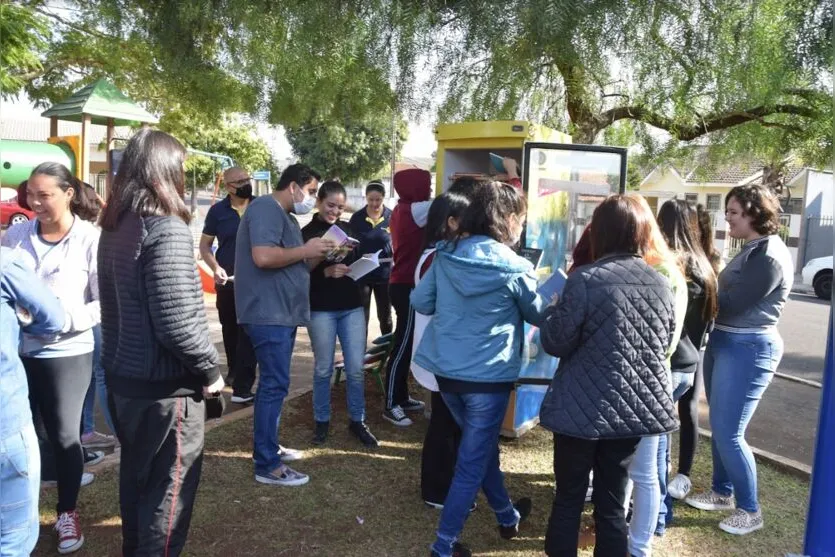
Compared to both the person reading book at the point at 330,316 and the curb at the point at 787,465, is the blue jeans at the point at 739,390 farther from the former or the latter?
the person reading book at the point at 330,316

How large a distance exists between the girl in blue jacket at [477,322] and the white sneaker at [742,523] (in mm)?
1486

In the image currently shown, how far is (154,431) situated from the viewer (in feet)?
8.20

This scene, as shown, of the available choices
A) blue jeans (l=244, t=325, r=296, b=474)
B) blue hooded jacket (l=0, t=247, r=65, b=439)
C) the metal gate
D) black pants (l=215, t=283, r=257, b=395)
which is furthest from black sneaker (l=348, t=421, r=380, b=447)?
the metal gate

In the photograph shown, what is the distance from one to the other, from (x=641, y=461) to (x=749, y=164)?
3517mm

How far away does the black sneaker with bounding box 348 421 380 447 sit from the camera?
178 inches

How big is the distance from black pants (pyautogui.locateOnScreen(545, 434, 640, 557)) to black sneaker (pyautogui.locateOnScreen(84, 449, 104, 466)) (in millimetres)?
2784

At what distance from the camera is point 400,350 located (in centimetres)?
494

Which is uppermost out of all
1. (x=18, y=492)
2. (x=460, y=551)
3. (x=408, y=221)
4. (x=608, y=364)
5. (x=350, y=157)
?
(x=350, y=157)

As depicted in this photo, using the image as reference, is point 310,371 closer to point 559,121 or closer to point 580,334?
point 559,121

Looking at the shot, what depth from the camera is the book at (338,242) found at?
3.94 meters

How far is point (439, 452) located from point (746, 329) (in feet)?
5.69

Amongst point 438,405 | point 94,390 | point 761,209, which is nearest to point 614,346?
point 438,405

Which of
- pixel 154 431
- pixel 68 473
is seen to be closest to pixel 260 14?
pixel 154 431

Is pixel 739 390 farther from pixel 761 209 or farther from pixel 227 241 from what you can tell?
pixel 227 241
